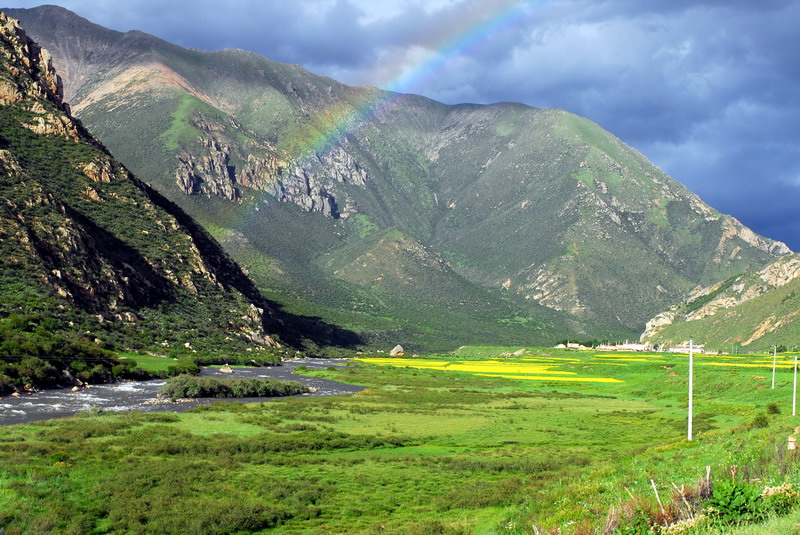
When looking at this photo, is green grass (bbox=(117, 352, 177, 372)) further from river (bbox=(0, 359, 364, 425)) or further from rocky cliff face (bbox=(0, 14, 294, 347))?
rocky cliff face (bbox=(0, 14, 294, 347))

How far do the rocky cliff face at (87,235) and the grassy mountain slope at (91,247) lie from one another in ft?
0.71

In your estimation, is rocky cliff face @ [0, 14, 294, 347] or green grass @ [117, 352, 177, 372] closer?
green grass @ [117, 352, 177, 372]

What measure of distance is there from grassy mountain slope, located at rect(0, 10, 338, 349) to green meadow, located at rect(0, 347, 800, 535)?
148 feet

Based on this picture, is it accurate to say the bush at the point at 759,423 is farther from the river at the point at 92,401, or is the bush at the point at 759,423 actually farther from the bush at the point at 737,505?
the river at the point at 92,401

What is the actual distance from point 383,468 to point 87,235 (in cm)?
8708

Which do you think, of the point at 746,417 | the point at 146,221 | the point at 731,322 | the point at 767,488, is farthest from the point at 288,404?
the point at 731,322

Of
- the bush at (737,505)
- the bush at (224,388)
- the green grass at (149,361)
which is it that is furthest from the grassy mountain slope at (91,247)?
the bush at (737,505)

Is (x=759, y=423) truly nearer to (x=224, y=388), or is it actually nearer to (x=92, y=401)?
(x=224, y=388)

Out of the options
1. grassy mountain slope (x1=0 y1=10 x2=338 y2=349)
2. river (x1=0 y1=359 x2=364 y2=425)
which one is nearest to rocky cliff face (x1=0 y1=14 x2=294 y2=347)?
grassy mountain slope (x1=0 y1=10 x2=338 y2=349)

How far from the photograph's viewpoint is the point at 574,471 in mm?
33219

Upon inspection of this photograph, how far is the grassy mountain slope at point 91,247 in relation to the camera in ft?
295

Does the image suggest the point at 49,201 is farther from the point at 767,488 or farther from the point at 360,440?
the point at 767,488

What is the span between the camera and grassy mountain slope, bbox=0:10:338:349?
9000 centimetres

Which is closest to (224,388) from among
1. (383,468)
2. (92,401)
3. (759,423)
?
(92,401)
